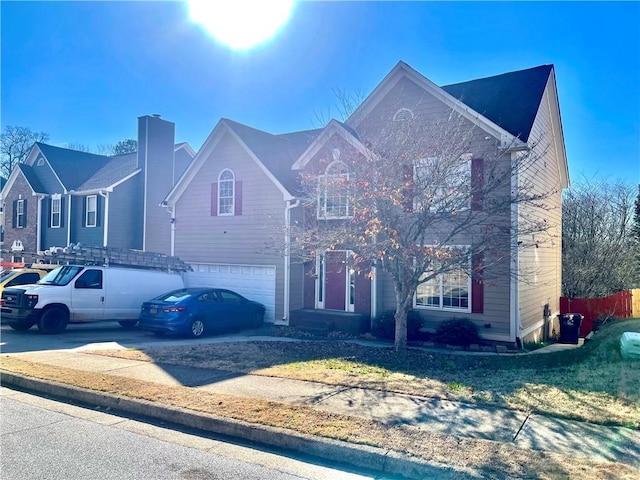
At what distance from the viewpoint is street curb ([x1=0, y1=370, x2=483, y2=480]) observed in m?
4.72

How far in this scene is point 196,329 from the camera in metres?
14.8

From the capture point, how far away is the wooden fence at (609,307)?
19156mm

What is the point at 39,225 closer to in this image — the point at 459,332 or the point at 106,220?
the point at 106,220

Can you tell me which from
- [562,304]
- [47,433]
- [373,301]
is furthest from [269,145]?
[47,433]

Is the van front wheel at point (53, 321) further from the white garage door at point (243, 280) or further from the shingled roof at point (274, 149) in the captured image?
the shingled roof at point (274, 149)

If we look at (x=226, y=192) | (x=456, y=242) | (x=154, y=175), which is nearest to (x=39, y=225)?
(x=154, y=175)

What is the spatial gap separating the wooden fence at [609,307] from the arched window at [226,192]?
49.3ft

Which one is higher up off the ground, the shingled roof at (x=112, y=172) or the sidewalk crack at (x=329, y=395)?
the shingled roof at (x=112, y=172)

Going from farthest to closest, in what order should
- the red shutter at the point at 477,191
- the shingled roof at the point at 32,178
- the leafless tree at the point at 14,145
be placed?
the leafless tree at the point at 14,145 < the shingled roof at the point at 32,178 < the red shutter at the point at 477,191

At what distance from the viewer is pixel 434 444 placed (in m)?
5.14

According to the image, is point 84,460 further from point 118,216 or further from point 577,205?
point 577,205

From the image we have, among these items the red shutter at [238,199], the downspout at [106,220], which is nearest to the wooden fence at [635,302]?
the red shutter at [238,199]

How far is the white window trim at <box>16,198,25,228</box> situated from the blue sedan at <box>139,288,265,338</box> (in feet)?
66.8

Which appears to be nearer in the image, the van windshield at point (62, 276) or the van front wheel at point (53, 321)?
the van front wheel at point (53, 321)
